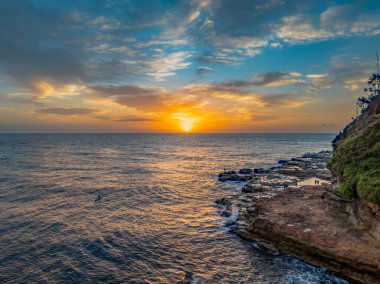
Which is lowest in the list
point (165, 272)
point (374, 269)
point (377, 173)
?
point (165, 272)

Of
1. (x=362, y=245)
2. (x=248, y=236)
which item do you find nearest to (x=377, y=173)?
(x=362, y=245)

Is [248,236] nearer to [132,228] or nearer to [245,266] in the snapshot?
[245,266]

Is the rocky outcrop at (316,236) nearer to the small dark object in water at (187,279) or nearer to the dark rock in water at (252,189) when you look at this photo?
the small dark object in water at (187,279)

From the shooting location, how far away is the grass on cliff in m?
23.9

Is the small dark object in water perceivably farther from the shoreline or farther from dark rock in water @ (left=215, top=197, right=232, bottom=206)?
dark rock in water @ (left=215, top=197, right=232, bottom=206)

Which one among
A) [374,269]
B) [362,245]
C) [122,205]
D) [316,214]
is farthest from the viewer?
[122,205]

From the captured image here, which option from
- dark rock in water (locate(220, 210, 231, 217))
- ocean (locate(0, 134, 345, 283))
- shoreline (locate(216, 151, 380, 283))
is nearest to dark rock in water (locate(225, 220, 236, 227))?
shoreline (locate(216, 151, 380, 283))

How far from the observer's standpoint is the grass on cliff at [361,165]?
23.9 meters

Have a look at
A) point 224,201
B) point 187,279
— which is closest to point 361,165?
point 187,279

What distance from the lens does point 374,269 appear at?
2086 centimetres

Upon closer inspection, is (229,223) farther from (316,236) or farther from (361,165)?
(361,165)

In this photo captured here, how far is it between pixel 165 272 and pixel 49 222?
21.8 metres

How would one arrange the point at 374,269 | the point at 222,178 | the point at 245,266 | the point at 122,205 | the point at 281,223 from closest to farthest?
the point at 374,269 → the point at 245,266 → the point at 281,223 → the point at 122,205 → the point at 222,178

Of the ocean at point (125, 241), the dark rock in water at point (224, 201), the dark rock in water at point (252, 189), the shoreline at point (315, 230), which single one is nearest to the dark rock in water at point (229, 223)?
the shoreline at point (315, 230)
